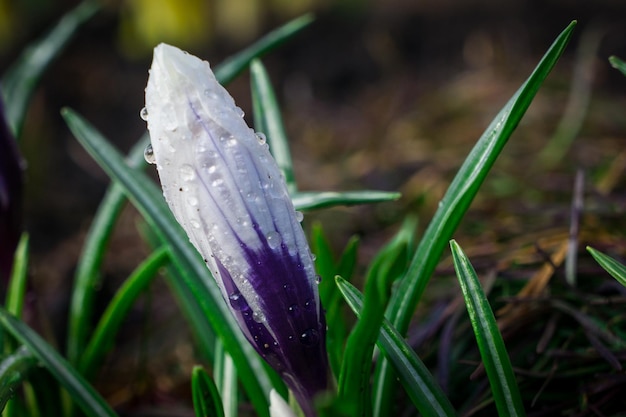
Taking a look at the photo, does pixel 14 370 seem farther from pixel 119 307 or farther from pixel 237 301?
pixel 237 301

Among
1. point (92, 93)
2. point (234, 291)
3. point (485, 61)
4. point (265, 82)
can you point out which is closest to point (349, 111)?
point (485, 61)

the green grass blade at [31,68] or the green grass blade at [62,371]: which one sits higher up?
the green grass blade at [31,68]

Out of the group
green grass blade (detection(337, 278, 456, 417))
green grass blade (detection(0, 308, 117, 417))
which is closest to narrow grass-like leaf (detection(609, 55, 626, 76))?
green grass blade (detection(337, 278, 456, 417))

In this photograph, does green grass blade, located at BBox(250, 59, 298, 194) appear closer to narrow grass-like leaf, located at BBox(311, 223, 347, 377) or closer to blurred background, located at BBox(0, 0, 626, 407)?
narrow grass-like leaf, located at BBox(311, 223, 347, 377)

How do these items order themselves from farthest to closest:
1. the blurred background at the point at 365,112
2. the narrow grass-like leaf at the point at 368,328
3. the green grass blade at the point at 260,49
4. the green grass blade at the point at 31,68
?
→ 1. the blurred background at the point at 365,112
2. the green grass blade at the point at 31,68
3. the green grass blade at the point at 260,49
4. the narrow grass-like leaf at the point at 368,328

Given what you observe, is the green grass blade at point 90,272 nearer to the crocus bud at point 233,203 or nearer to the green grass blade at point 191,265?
the green grass blade at point 191,265

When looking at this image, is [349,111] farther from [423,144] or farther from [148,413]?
[148,413]

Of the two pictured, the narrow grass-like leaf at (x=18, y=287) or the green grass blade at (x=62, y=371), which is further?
the narrow grass-like leaf at (x=18, y=287)

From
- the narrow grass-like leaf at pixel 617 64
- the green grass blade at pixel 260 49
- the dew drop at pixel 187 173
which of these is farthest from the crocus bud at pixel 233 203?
the green grass blade at pixel 260 49
